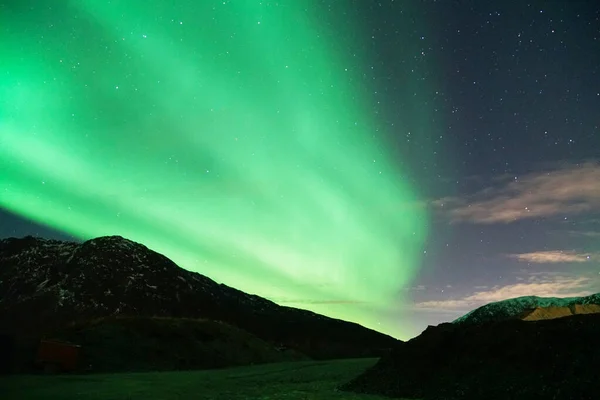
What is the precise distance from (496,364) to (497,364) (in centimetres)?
3

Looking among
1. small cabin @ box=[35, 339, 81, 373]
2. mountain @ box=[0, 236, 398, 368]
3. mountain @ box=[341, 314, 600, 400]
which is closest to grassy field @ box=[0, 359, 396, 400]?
mountain @ box=[341, 314, 600, 400]

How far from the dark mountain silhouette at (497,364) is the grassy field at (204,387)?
2.07 m

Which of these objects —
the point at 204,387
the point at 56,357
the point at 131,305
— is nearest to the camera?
the point at 204,387

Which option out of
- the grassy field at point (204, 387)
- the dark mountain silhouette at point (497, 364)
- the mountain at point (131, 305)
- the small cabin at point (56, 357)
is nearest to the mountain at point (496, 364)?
the dark mountain silhouette at point (497, 364)

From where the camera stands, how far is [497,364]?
1773 cm

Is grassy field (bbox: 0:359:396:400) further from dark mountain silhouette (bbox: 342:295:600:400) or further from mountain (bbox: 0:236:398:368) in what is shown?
mountain (bbox: 0:236:398:368)

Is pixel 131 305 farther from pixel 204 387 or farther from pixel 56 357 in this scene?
pixel 204 387

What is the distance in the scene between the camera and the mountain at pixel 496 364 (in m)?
15.4

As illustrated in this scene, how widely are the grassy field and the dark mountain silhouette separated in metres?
2.07

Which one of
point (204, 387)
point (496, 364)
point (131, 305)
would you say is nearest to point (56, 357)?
point (204, 387)

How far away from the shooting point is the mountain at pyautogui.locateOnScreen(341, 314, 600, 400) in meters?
15.4

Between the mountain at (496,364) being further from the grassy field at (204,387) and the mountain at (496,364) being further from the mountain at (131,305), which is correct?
the mountain at (131,305)

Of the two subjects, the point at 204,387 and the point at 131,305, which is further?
the point at 131,305

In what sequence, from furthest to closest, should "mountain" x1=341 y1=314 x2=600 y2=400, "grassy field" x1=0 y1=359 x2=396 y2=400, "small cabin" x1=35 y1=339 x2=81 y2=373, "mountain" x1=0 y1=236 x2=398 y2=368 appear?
"mountain" x1=0 y1=236 x2=398 y2=368
"small cabin" x1=35 y1=339 x2=81 y2=373
"grassy field" x1=0 y1=359 x2=396 y2=400
"mountain" x1=341 y1=314 x2=600 y2=400
